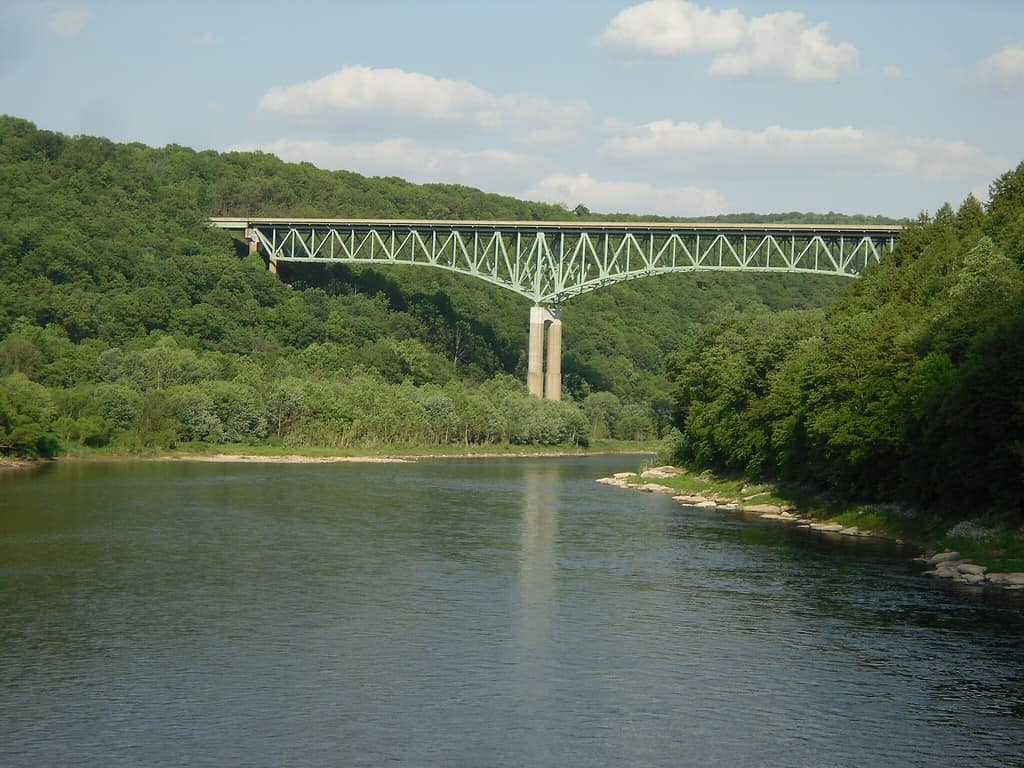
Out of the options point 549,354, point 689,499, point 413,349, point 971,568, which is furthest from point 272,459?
point 971,568

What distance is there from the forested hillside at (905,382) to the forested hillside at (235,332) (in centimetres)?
4933

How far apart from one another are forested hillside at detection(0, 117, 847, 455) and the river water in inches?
2239

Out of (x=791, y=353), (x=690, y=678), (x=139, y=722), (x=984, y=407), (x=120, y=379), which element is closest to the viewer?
(x=139, y=722)

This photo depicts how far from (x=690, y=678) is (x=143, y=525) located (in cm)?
3218

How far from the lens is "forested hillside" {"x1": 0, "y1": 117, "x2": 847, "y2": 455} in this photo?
393ft

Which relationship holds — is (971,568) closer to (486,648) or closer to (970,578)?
(970,578)

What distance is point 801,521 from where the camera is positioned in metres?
61.2

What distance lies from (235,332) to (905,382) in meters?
105

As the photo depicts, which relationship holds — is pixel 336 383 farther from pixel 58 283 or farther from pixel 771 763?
pixel 771 763

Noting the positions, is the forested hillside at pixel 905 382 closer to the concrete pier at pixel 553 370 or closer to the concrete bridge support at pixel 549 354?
the concrete bridge support at pixel 549 354

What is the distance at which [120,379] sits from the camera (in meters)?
121

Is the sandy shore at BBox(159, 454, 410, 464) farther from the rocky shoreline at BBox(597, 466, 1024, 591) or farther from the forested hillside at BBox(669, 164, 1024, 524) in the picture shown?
the forested hillside at BBox(669, 164, 1024, 524)

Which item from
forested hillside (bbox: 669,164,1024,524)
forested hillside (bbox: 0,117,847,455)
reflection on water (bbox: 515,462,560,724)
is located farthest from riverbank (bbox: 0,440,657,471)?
reflection on water (bbox: 515,462,560,724)

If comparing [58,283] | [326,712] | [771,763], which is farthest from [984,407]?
[58,283]
